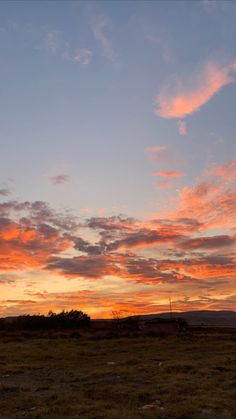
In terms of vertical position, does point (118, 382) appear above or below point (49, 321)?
below

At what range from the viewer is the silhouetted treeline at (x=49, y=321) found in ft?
173

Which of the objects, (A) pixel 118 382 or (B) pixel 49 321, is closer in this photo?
(A) pixel 118 382

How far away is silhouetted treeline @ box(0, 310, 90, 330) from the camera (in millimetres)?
52781

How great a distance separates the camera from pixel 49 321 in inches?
2146

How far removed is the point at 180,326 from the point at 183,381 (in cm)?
3065

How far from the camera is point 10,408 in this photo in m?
14.3

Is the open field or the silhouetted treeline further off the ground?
the silhouetted treeline

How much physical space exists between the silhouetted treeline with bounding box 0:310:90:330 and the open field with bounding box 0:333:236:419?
20.5 meters

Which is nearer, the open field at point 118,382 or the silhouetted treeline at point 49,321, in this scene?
the open field at point 118,382

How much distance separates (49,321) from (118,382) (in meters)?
38.1

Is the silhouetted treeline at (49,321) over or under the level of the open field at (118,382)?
over

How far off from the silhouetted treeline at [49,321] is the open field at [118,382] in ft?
67.1

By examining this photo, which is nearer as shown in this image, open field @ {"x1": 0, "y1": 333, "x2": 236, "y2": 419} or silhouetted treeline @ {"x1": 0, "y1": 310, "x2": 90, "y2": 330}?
open field @ {"x1": 0, "y1": 333, "x2": 236, "y2": 419}

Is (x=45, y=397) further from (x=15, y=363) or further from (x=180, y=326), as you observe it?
(x=180, y=326)
